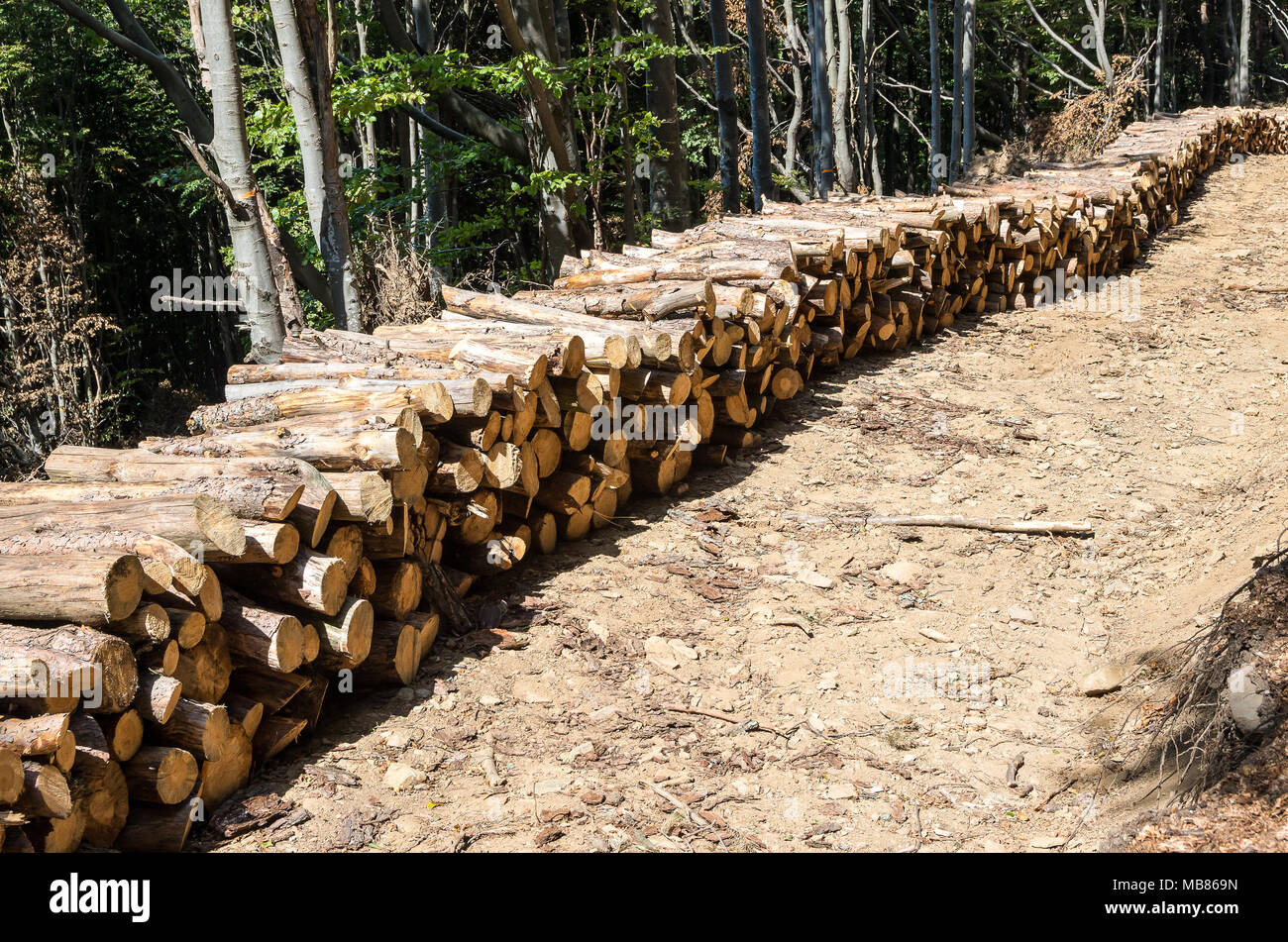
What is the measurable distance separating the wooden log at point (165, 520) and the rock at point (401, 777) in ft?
3.04

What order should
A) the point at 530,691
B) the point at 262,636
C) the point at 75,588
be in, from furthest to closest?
the point at 530,691 → the point at 262,636 → the point at 75,588

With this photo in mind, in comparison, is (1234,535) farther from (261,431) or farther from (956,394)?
(261,431)

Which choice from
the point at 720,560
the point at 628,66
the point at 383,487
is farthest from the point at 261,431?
the point at 628,66

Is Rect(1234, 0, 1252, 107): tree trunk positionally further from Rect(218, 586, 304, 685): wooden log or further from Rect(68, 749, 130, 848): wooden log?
Rect(68, 749, 130, 848): wooden log

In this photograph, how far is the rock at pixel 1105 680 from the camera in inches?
160

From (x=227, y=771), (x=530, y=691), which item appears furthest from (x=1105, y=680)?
(x=227, y=771)

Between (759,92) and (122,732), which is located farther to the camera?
(759,92)

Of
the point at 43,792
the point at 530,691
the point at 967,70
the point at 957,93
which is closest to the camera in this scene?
the point at 43,792

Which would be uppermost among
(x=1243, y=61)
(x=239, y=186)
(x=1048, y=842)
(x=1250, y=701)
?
(x=1243, y=61)

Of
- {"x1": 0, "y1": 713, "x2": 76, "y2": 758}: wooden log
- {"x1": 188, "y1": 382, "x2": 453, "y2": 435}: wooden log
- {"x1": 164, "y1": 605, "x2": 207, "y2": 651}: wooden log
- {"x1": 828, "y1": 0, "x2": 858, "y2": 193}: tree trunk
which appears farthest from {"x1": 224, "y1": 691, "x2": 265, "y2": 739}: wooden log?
{"x1": 828, "y1": 0, "x2": 858, "y2": 193}: tree trunk

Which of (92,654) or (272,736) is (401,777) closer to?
(272,736)

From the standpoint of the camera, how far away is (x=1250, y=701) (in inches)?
117

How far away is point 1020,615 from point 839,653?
90 centimetres

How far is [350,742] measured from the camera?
385 centimetres
